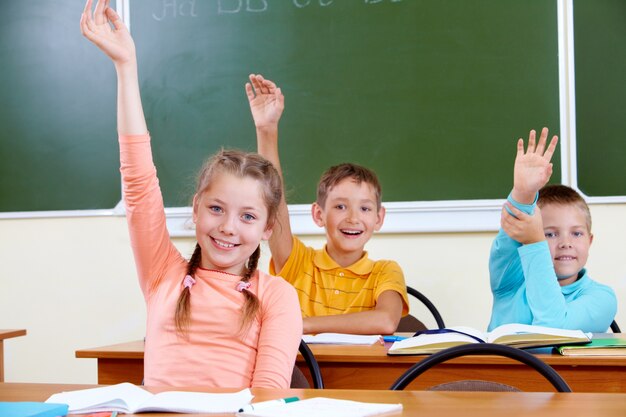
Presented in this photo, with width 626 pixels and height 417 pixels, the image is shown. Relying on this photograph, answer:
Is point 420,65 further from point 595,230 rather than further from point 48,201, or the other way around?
point 48,201

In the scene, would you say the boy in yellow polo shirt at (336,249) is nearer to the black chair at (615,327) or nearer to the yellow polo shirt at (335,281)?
the yellow polo shirt at (335,281)

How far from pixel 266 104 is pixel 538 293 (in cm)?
116

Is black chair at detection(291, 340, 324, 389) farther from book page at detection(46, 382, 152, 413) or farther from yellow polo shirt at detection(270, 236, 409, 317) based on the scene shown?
yellow polo shirt at detection(270, 236, 409, 317)

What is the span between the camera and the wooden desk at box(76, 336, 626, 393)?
168cm

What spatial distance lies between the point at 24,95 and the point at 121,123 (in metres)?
2.24

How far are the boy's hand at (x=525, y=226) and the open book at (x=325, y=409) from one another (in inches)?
51.6

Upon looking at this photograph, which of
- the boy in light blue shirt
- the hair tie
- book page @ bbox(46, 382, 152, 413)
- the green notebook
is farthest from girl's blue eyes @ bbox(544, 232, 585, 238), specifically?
book page @ bbox(46, 382, 152, 413)

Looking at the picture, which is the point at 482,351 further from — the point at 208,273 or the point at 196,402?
the point at 208,273

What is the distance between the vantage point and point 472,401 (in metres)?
1.05

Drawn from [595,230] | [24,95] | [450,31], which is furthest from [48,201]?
[595,230]

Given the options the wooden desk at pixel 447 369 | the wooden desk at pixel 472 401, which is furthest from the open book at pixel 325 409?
the wooden desk at pixel 447 369

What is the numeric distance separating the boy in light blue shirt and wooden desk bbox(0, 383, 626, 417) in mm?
1110

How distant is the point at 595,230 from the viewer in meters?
3.01

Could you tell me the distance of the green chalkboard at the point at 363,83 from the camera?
10.2 ft
